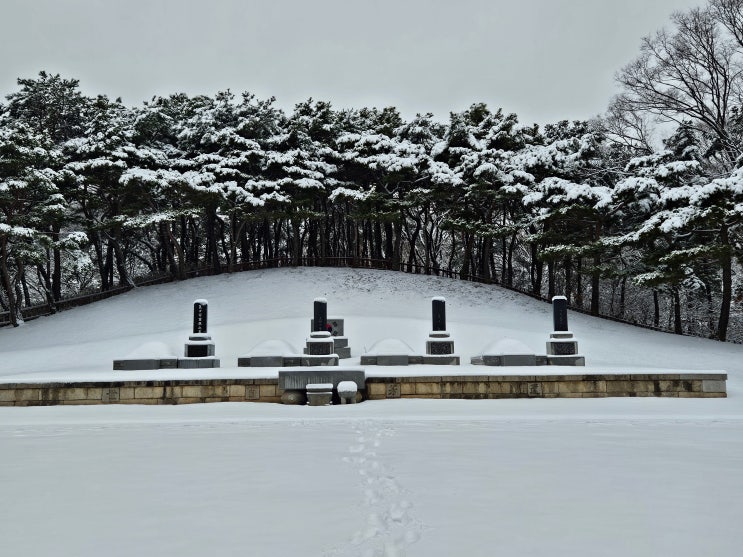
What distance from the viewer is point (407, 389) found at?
1254 centimetres

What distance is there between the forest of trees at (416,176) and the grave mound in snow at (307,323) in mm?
2716

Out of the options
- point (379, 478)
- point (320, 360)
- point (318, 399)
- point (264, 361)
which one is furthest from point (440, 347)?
point (379, 478)

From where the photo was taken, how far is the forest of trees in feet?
88.4

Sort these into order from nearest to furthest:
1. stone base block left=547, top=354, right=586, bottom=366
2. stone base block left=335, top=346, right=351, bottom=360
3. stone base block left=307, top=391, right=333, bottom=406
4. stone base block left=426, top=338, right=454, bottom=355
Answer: stone base block left=307, top=391, right=333, bottom=406 → stone base block left=547, top=354, right=586, bottom=366 → stone base block left=426, top=338, right=454, bottom=355 → stone base block left=335, top=346, right=351, bottom=360

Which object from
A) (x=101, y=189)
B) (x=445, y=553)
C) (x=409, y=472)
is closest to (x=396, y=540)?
(x=445, y=553)

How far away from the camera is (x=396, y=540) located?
366 centimetres

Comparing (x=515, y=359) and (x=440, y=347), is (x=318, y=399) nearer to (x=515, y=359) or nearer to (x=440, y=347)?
(x=440, y=347)

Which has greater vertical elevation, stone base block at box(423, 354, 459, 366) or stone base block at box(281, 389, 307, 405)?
stone base block at box(423, 354, 459, 366)

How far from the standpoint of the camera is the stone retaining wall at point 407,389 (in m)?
12.2

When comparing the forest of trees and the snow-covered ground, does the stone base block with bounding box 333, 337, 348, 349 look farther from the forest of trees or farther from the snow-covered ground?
the forest of trees

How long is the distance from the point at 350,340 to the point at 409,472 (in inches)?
689

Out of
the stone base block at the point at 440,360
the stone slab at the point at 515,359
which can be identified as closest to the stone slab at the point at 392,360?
the stone base block at the point at 440,360

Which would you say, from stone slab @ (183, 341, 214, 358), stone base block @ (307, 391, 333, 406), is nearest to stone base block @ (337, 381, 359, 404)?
stone base block @ (307, 391, 333, 406)

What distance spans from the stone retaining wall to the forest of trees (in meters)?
13.0
